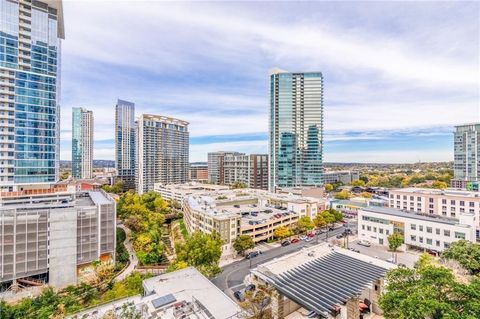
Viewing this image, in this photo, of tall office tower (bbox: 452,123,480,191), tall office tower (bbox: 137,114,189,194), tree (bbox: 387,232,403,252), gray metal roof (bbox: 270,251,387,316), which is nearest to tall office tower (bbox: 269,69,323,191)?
tall office tower (bbox: 137,114,189,194)

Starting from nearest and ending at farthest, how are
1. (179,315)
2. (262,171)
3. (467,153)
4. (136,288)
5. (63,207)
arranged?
(179,315)
(136,288)
(63,207)
(467,153)
(262,171)

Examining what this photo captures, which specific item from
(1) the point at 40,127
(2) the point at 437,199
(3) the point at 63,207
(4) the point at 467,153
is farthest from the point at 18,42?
(4) the point at 467,153

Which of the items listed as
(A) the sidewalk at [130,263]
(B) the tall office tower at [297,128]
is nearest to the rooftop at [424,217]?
(A) the sidewalk at [130,263]

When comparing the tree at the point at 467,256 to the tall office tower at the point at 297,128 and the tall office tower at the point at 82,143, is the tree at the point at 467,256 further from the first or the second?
the tall office tower at the point at 82,143

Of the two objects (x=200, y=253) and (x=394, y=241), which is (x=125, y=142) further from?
(x=394, y=241)

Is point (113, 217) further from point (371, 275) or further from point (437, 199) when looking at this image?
point (437, 199)

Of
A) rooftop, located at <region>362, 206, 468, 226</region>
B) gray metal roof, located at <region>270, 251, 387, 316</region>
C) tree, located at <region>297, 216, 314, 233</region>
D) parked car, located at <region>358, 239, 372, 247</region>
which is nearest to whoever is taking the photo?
gray metal roof, located at <region>270, 251, 387, 316</region>

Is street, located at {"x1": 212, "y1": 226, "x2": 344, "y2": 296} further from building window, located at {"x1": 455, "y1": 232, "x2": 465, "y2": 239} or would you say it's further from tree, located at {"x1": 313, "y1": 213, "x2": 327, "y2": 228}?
building window, located at {"x1": 455, "y1": 232, "x2": 465, "y2": 239}
